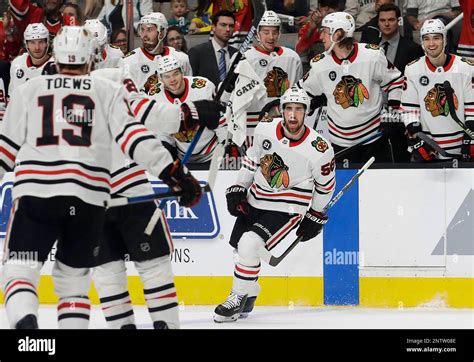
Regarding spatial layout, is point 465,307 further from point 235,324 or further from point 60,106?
point 60,106

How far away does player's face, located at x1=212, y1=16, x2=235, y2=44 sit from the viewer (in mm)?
7863

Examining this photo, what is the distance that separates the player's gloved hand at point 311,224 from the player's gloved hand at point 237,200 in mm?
307

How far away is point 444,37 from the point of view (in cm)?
716

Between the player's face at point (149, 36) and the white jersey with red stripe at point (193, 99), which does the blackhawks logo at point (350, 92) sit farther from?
the player's face at point (149, 36)

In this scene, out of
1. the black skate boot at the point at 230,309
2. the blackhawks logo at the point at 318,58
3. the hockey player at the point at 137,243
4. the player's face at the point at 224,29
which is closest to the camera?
the hockey player at the point at 137,243

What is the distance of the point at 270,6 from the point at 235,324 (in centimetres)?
247

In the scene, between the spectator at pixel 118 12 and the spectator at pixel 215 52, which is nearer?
the spectator at pixel 215 52

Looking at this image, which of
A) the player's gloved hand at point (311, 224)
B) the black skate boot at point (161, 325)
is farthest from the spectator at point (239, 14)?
the black skate boot at point (161, 325)

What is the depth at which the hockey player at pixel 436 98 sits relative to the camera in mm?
7117

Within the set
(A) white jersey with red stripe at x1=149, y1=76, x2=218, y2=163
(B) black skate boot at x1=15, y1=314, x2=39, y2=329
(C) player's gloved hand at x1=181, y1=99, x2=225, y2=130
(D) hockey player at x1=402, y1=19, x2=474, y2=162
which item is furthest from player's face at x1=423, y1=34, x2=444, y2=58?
(B) black skate boot at x1=15, y1=314, x2=39, y2=329

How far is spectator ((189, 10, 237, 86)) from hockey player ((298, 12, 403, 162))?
0.67 meters

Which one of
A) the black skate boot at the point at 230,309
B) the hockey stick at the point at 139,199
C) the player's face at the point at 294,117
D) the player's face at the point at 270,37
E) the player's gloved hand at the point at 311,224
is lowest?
the black skate boot at the point at 230,309

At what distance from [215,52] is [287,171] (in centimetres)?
133
